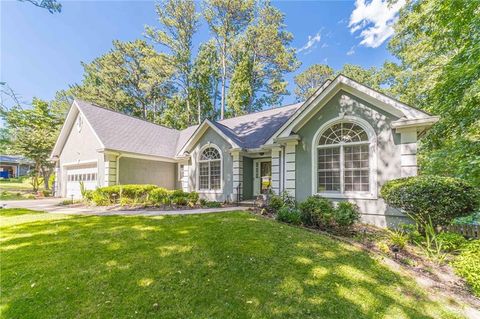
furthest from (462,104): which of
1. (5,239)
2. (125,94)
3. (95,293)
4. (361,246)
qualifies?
(125,94)

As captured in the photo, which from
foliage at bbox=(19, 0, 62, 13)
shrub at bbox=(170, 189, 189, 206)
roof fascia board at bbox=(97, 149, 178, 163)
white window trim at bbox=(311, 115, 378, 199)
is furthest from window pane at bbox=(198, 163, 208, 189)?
foliage at bbox=(19, 0, 62, 13)

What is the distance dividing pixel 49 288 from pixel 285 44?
2886cm

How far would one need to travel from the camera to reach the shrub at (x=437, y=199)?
555 centimetres

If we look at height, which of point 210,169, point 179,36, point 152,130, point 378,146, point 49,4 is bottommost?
point 210,169

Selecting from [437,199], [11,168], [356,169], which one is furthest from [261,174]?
[11,168]

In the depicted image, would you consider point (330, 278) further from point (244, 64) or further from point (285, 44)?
point (285, 44)

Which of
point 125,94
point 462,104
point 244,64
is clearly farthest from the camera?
point 125,94

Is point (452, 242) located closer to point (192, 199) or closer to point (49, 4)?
point (192, 199)

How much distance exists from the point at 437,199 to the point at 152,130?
17402 mm

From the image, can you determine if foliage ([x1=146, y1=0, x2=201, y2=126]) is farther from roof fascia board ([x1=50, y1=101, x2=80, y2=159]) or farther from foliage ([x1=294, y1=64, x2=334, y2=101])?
foliage ([x1=294, y1=64, x2=334, y2=101])

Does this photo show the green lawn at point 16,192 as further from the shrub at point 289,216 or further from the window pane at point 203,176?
the shrub at point 289,216

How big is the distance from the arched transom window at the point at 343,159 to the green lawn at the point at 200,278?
3582 mm

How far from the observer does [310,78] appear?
33.1 meters

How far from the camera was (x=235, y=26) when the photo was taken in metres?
25.2
